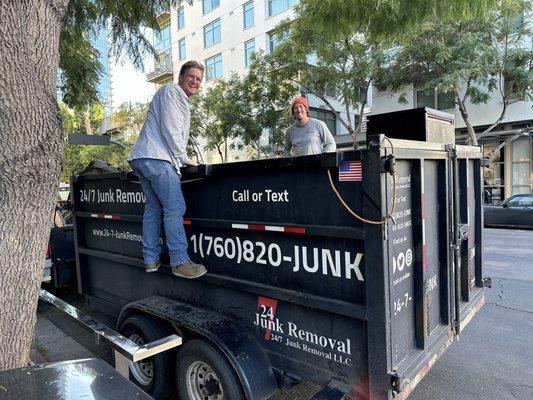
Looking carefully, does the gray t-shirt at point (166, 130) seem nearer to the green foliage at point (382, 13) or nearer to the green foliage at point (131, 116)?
the green foliage at point (382, 13)

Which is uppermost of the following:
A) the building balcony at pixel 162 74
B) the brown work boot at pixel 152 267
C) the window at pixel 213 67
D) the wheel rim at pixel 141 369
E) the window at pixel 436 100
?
the building balcony at pixel 162 74

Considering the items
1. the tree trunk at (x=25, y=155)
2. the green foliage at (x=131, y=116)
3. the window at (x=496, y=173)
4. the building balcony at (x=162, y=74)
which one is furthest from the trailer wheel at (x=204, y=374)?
the building balcony at (x=162, y=74)

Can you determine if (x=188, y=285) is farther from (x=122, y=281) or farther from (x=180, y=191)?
(x=122, y=281)

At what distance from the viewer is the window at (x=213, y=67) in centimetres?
2945

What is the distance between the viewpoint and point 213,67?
98.5ft

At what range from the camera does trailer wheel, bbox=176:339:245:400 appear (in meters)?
2.68

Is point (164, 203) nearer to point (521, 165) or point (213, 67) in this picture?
point (521, 165)

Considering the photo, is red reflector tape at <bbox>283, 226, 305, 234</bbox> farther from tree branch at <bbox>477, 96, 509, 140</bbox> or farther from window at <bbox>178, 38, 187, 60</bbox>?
window at <bbox>178, 38, 187, 60</bbox>

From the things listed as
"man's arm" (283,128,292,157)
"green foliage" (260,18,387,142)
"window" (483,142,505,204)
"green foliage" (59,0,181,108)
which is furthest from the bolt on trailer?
"window" (483,142,505,204)

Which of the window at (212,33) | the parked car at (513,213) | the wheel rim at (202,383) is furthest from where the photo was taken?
the window at (212,33)

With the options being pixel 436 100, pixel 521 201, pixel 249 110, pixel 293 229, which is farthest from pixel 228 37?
pixel 293 229

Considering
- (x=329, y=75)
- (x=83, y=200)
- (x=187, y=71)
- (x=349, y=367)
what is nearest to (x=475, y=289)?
(x=349, y=367)

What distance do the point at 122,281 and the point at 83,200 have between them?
3.63ft

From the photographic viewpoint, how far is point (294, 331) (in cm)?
273
